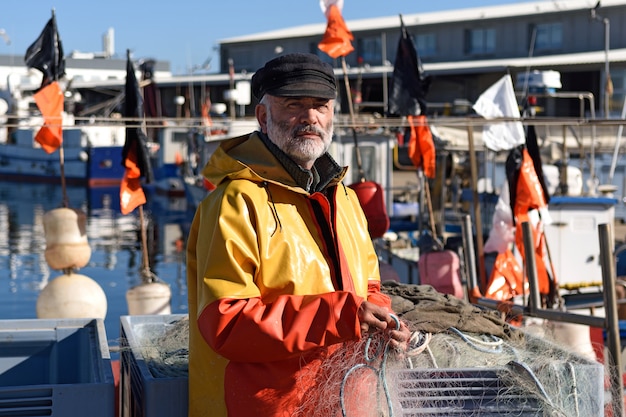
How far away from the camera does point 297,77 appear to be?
294cm

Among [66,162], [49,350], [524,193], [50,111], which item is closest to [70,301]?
[50,111]

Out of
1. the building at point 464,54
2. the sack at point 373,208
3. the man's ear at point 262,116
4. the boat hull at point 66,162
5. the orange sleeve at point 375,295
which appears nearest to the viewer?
the man's ear at point 262,116

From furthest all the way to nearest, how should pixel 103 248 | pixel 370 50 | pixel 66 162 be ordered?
pixel 66 162 → pixel 370 50 → pixel 103 248

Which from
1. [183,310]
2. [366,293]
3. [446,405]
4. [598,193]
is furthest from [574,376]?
[183,310]

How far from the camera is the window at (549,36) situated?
117 feet

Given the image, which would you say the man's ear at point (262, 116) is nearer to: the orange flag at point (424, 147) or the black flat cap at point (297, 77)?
the black flat cap at point (297, 77)

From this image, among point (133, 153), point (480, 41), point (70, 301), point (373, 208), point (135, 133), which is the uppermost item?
point (480, 41)

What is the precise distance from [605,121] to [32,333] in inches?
154

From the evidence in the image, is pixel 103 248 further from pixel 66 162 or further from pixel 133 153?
pixel 66 162

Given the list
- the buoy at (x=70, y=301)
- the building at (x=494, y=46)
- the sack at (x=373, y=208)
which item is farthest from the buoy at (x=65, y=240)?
the building at (x=494, y=46)

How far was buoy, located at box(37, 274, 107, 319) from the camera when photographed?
760cm

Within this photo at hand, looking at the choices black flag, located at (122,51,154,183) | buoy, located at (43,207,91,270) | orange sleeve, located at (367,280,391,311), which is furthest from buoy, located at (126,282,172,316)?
orange sleeve, located at (367,280,391,311)

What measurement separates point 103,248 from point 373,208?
15554 mm

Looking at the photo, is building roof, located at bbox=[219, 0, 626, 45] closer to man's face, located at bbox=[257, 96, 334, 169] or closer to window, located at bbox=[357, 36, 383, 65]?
window, located at bbox=[357, 36, 383, 65]
